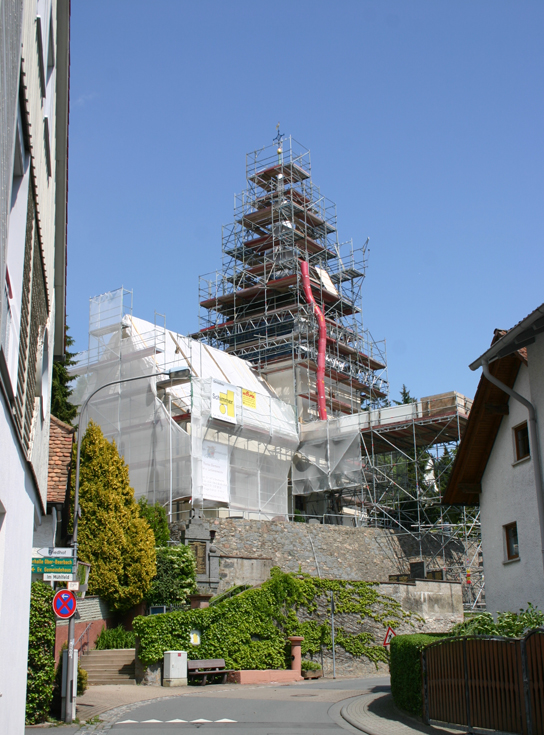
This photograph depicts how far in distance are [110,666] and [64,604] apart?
8655 mm

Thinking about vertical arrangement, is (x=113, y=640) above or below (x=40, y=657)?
below

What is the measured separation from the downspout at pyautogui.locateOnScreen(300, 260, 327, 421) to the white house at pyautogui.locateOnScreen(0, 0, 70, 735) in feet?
118

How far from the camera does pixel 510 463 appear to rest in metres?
17.3

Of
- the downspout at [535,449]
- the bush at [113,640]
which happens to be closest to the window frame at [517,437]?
the downspout at [535,449]

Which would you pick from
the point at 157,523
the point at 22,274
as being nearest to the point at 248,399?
the point at 157,523

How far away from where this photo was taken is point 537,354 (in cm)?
1505

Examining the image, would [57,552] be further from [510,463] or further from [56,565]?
[510,463]

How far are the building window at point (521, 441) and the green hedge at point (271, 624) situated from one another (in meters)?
10.9

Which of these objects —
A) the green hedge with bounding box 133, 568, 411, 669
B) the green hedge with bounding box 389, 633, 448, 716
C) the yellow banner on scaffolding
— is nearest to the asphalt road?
the green hedge with bounding box 389, 633, 448, 716

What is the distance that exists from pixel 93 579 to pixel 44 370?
54.5ft

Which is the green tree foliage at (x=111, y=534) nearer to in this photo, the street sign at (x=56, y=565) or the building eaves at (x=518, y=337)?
the street sign at (x=56, y=565)

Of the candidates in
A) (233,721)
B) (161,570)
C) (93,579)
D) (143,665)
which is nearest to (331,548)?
(161,570)

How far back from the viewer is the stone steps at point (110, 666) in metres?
22.0

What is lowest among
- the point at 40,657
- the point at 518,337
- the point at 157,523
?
the point at 40,657
